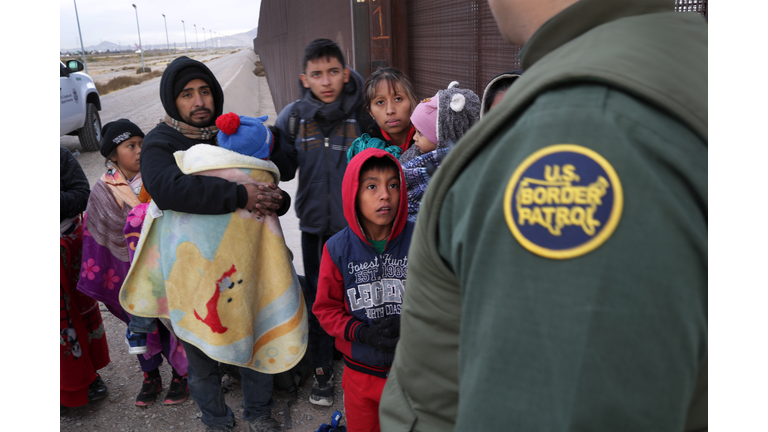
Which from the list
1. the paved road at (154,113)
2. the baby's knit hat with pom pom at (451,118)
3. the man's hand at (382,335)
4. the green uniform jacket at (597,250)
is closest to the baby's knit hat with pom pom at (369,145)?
the baby's knit hat with pom pom at (451,118)

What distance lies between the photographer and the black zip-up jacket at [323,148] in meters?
3.12

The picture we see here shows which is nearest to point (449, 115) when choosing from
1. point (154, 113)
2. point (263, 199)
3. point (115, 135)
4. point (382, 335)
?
point (263, 199)

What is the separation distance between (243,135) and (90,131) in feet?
36.0

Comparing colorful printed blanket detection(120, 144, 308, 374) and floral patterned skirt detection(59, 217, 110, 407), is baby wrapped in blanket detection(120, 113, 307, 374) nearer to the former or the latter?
colorful printed blanket detection(120, 144, 308, 374)

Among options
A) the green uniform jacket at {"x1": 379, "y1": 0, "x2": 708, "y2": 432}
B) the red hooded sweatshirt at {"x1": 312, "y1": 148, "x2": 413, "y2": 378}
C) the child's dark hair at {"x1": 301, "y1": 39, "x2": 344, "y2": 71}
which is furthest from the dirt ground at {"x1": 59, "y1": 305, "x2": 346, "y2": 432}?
the green uniform jacket at {"x1": 379, "y1": 0, "x2": 708, "y2": 432}

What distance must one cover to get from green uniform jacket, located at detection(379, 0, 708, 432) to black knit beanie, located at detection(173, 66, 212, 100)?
7.88 ft

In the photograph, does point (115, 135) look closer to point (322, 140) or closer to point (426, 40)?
point (322, 140)

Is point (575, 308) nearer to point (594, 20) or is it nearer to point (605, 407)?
point (605, 407)

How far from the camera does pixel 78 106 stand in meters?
10.7

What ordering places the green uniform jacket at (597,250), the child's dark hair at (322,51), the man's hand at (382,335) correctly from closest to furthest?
1. the green uniform jacket at (597,250)
2. the man's hand at (382,335)
3. the child's dark hair at (322,51)

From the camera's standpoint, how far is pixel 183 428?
2.94 m

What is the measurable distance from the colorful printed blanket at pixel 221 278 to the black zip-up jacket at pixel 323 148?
44 centimetres

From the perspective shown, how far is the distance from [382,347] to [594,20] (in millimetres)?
1769

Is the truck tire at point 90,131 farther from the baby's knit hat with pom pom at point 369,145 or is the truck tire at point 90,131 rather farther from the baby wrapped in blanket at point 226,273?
the baby's knit hat with pom pom at point 369,145
